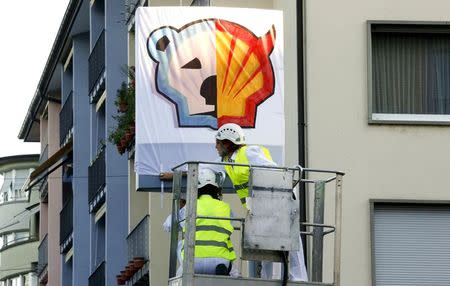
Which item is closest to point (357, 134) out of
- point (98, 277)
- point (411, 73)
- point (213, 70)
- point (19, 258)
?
point (411, 73)

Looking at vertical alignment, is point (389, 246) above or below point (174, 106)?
below

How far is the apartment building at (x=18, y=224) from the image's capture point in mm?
68625

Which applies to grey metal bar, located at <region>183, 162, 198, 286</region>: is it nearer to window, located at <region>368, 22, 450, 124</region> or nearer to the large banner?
the large banner

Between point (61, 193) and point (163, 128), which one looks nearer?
point (163, 128)

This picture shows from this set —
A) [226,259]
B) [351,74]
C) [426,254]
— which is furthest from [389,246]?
[226,259]

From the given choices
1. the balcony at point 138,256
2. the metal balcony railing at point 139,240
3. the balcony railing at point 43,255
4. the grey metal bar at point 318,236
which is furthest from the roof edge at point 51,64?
the grey metal bar at point 318,236

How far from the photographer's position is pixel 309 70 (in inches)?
851

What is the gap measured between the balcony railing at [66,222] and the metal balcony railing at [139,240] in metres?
12.4

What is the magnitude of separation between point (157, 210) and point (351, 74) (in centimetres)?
813

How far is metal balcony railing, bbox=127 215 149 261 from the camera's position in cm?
2970

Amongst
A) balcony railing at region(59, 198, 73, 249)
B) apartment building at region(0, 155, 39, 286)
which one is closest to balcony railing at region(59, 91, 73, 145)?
balcony railing at region(59, 198, 73, 249)

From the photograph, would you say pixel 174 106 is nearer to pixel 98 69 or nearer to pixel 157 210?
pixel 157 210

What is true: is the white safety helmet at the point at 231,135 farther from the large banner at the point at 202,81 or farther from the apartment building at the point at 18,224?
the apartment building at the point at 18,224

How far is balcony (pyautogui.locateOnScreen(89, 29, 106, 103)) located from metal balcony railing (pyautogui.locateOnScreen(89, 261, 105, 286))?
4.39m
